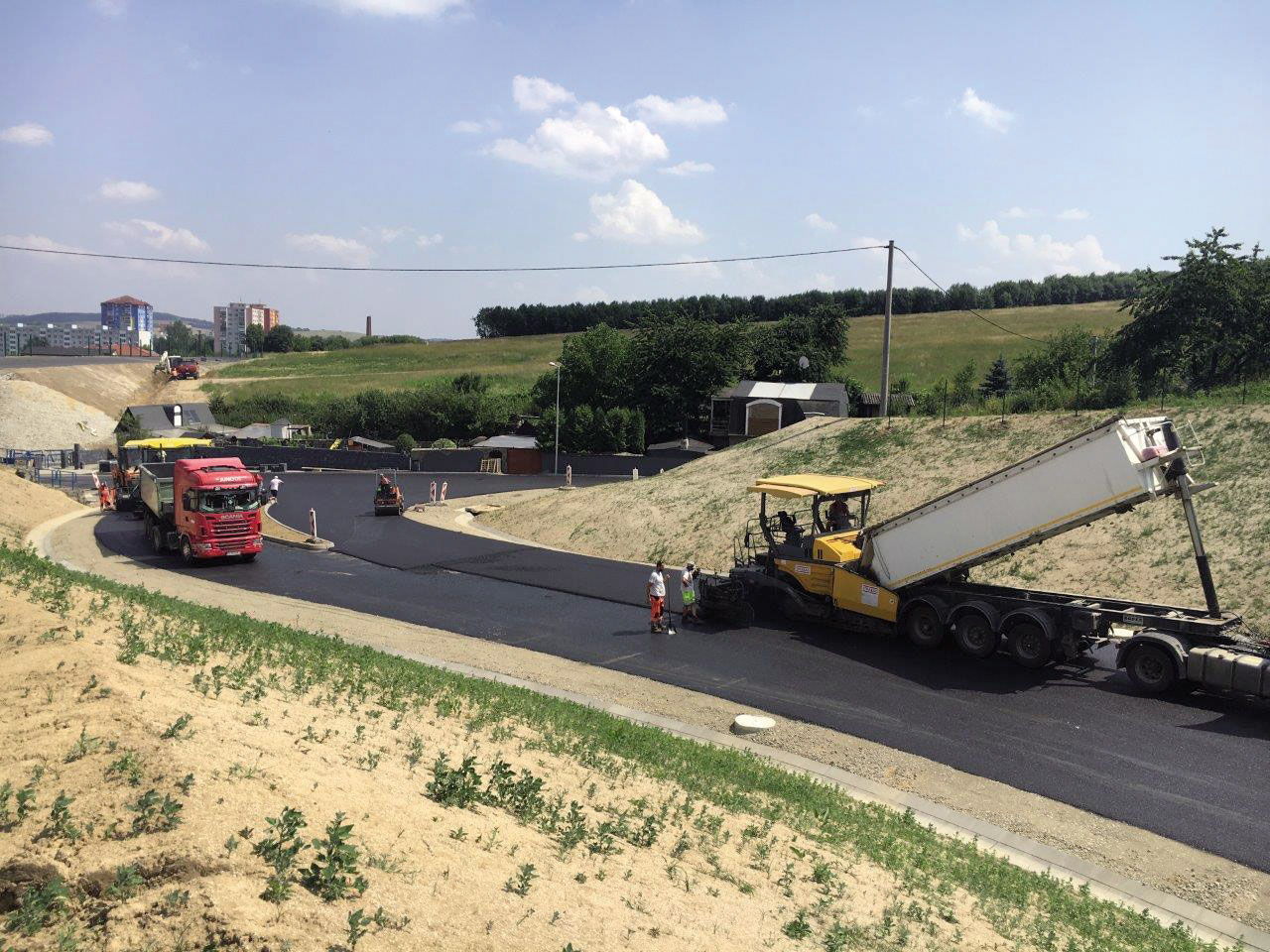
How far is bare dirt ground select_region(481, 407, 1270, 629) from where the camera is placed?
20.9 meters

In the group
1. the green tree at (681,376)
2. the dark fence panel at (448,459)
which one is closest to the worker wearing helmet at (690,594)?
the dark fence panel at (448,459)

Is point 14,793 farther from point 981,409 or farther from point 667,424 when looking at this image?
point 667,424

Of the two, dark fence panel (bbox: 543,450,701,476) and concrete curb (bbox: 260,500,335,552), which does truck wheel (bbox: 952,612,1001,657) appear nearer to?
concrete curb (bbox: 260,500,335,552)

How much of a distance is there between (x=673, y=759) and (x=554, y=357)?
119 meters

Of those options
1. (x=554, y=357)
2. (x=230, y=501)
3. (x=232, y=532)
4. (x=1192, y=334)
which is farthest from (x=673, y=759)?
(x=554, y=357)

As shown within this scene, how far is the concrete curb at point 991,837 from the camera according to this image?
8.84 m

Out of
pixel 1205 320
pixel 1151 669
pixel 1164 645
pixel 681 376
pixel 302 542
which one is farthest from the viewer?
pixel 681 376

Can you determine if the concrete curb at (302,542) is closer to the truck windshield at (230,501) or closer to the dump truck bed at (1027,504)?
the truck windshield at (230,501)

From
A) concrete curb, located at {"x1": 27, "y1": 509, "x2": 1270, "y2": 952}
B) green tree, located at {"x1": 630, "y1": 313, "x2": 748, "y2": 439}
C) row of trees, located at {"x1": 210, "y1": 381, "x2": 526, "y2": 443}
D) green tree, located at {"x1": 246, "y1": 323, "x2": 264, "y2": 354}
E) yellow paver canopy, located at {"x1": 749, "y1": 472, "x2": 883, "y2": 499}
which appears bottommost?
concrete curb, located at {"x1": 27, "y1": 509, "x2": 1270, "y2": 952}

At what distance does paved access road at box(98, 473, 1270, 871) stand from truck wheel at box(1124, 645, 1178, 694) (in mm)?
250

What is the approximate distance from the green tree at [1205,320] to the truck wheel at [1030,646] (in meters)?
27.1

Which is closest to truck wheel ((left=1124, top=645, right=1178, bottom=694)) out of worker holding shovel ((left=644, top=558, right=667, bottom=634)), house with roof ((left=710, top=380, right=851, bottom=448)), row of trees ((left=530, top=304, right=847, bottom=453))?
worker holding shovel ((left=644, top=558, right=667, bottom=634))

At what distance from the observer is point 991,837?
1054 centimetres

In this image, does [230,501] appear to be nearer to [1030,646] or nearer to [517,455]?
[1030,646]
